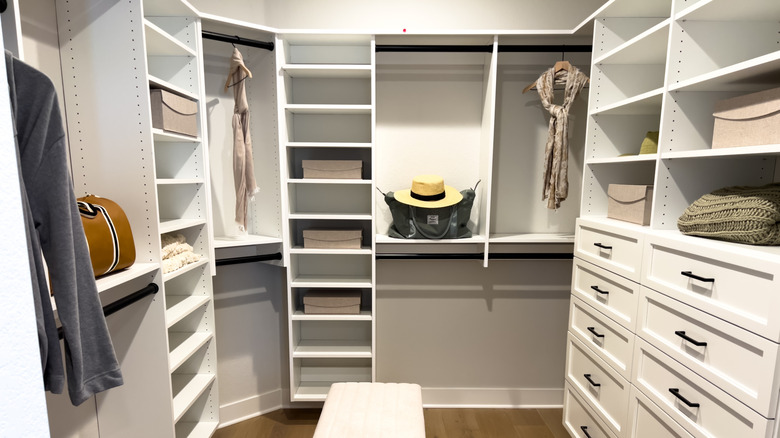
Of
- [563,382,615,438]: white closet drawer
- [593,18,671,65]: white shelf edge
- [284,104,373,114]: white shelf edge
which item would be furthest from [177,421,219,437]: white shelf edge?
[593,18,671,65]: white shelf edge

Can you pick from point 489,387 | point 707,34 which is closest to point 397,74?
point 707,34

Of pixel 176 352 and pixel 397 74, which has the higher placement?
pixel 397 74

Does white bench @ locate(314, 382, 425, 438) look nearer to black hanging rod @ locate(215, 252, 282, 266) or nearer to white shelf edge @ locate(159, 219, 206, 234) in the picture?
black hanging rod @ locate(215, 252, 282, 266)

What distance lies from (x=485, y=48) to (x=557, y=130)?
652 millimetres

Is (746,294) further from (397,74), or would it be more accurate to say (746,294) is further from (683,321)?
(397,74)

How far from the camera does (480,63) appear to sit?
2.39 meters

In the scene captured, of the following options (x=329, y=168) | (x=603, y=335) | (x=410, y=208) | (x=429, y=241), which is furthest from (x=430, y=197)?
(x=603, y=335)

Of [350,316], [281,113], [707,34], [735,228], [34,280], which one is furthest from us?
[350,316]

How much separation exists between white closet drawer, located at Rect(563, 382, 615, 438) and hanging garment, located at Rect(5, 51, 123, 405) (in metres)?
1.96

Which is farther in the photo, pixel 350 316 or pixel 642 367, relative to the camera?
pixel 350 316

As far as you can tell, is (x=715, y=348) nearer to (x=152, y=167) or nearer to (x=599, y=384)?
(x=599, y=384)

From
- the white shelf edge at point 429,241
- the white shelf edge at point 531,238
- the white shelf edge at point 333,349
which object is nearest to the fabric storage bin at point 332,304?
the white shelf edge at point 333,349

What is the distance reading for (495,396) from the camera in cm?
260

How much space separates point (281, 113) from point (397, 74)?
0.79 metres
